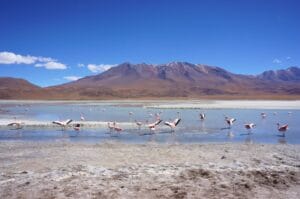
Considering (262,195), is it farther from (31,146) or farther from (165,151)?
(31,146)

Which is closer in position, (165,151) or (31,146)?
(165,151)

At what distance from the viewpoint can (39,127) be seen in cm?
2275

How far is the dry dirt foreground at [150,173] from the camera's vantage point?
304 inches

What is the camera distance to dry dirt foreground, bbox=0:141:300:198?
25.3ft

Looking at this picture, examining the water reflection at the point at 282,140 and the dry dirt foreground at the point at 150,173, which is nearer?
the dry dirt foreground at the point at 150,173

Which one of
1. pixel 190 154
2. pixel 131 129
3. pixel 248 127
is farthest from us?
pixel 131 129

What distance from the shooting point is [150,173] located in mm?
9133

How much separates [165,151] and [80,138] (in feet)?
22.1

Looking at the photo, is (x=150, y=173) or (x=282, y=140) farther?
(x=282, y=140)

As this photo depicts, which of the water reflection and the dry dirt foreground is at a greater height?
the dry dirt foreground

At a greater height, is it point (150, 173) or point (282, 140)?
point (150, 173)

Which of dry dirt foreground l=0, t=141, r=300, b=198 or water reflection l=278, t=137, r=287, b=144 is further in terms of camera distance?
water reflection l=278, t=137, r=287, b=144

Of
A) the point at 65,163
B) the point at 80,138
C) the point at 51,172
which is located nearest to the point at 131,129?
the point at 80,138

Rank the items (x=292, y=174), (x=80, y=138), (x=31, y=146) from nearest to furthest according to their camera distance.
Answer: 1. (x=292, y=174)
2. (x=31, y=146)
3. (x=80, y=138)
